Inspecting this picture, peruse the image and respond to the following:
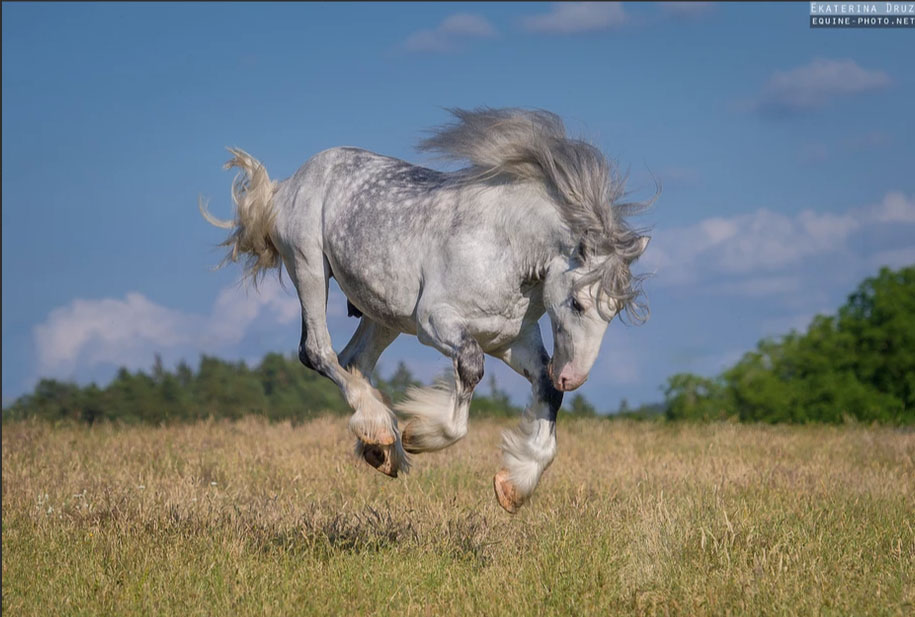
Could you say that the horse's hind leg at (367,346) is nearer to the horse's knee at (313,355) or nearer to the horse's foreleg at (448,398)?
the horse's knee at (313,355)

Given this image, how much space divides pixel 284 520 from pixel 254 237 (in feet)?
6.82

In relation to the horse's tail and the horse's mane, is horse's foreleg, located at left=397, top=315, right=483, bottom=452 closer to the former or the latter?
the horse's mane

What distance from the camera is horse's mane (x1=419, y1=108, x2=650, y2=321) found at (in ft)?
18.4

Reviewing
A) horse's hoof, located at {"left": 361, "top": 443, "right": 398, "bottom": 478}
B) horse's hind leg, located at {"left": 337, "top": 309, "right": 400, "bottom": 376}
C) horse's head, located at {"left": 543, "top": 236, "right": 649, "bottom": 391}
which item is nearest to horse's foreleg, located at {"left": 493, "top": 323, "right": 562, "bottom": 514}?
horse's head, located at {"left": 543, "top": 236, "right": 649, "bottom": 391}

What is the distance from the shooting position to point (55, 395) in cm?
2136

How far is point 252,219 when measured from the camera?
24.9 ft

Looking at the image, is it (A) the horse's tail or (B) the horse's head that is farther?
(A) the horse's tail

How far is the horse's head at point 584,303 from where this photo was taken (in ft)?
18.3

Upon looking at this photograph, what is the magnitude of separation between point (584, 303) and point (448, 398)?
95cm

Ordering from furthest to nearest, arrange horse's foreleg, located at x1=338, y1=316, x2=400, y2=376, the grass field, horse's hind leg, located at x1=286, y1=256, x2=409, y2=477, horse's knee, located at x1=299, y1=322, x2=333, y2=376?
horse's foreleg, located at x1=338, y1=316, x2=400, y2=376
horse's knee, located at x1=299, y1=322, x2=333, y2=376
horse's hind leg, located at x1=286, y1=256, x2=409, y2=477
the grass field

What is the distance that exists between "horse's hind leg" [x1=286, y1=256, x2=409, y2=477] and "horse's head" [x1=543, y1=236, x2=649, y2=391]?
3.65ft

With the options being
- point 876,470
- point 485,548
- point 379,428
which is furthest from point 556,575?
point 876,470

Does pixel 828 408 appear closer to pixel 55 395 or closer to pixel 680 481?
pixel 680 481

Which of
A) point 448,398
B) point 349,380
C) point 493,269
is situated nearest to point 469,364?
point 448,398
